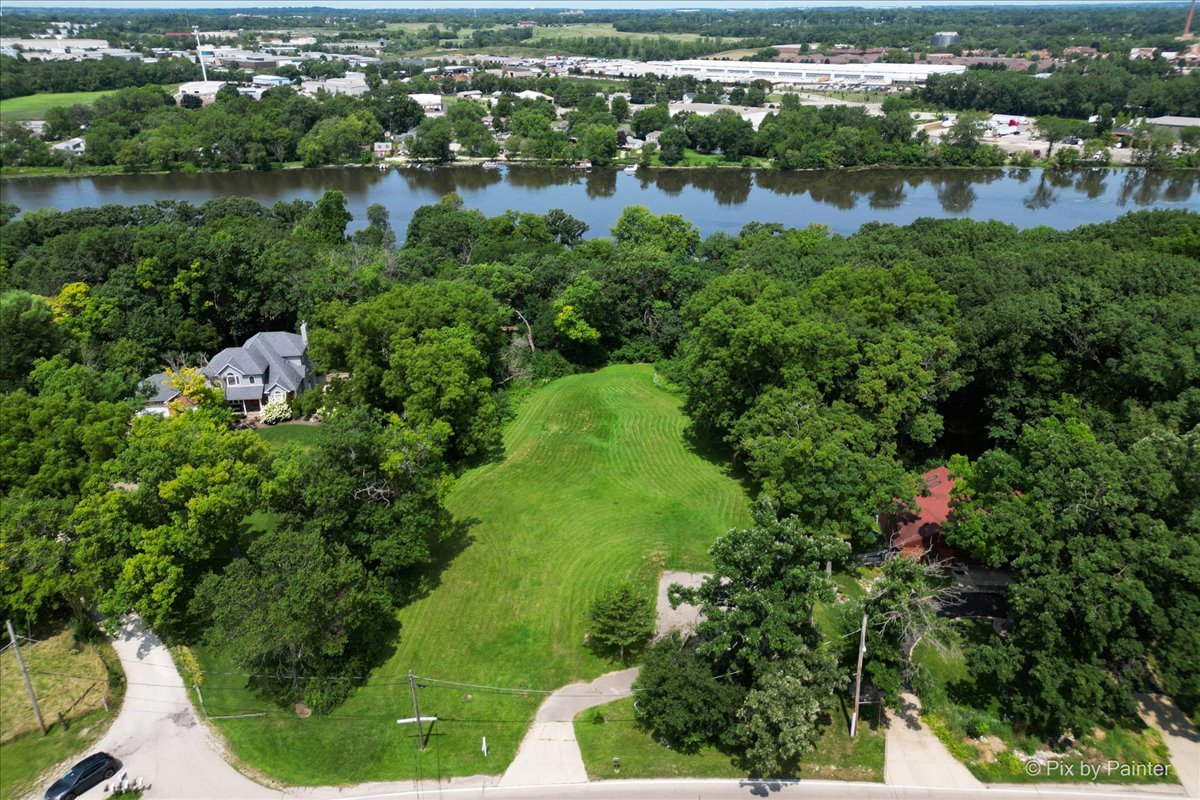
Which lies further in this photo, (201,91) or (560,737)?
(201,91)

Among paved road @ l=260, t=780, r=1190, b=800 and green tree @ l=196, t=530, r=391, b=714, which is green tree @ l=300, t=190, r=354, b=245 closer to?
green tree @ l=196, t=530, r=391, b=714

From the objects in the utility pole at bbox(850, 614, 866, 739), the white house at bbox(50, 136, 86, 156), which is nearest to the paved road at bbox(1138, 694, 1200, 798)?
the utility pole at bbox(850, 614, 866, 739)

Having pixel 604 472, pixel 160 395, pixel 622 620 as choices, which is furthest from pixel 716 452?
pixel 160 395

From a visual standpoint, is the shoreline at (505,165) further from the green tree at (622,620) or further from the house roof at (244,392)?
the green tree at (622,620)

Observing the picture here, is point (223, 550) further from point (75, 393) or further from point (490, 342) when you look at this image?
point (490, 342)

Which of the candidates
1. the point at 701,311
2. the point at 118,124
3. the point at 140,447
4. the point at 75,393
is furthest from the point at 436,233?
the point at 118,124

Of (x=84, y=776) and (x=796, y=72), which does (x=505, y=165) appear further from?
(x=84, y=776)
